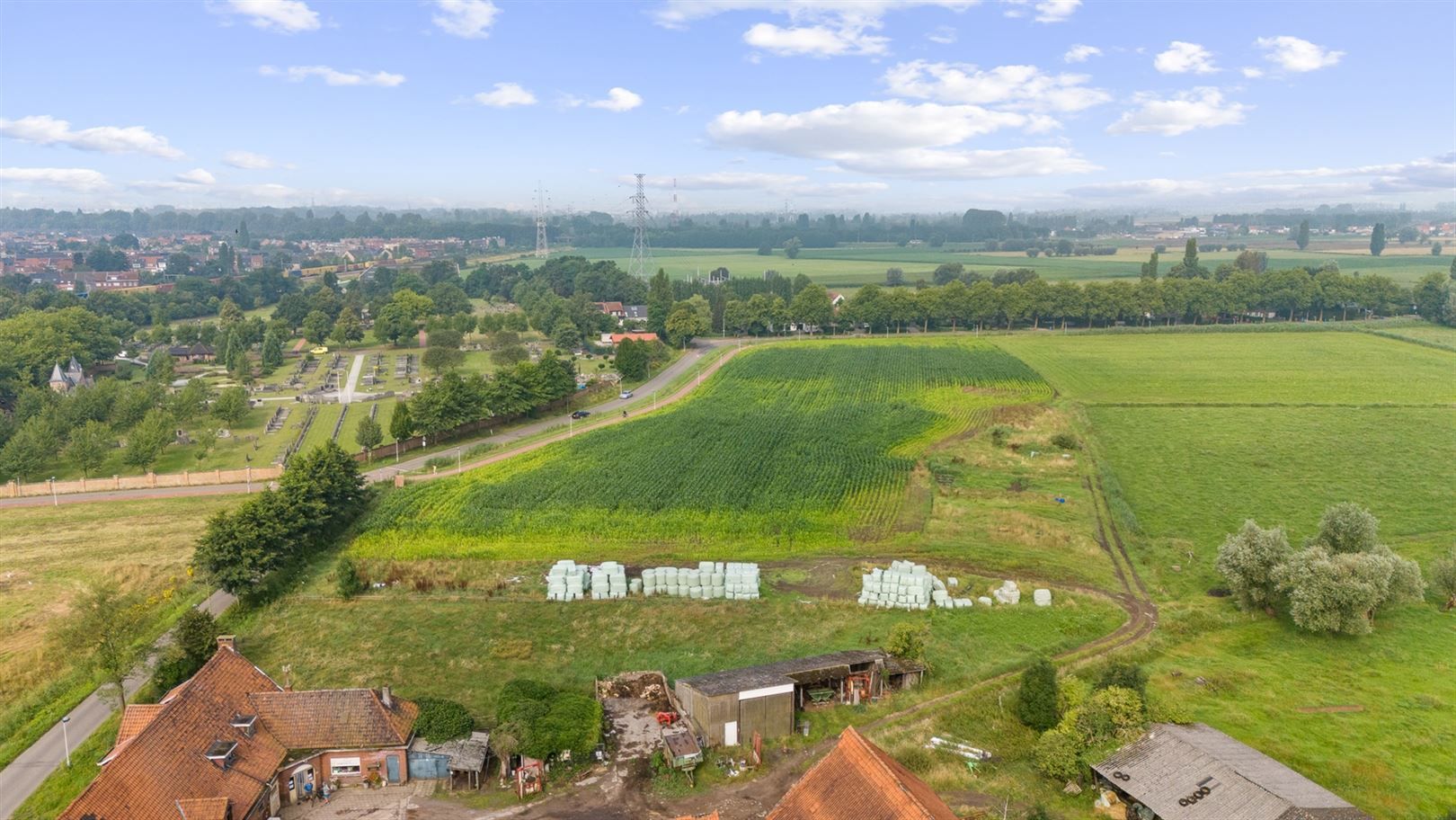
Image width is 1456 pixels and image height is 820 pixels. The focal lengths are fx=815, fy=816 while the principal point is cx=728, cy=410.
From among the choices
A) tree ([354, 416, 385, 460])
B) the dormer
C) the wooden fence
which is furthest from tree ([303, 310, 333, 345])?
the dormer

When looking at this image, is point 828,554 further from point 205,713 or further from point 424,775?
point 205,713

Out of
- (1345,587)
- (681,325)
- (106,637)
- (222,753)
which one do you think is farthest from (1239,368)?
(106,637)

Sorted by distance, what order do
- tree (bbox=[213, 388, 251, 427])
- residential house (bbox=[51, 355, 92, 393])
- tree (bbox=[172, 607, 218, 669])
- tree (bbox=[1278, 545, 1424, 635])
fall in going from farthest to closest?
residential house (bbox=[51, 355, 92, 393]) → tree (bbox=[213, 388, 251, 427]) → tree (bbox=[1278, 545, 1424, 635]) → tree (bbox=[172, 607, 218, 669])

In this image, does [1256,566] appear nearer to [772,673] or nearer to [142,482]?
[772,673]

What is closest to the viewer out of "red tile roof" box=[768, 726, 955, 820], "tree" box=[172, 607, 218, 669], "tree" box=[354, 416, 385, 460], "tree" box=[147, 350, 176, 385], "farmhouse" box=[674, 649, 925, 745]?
"red tile roof" box=[768, 726, 955, 820]

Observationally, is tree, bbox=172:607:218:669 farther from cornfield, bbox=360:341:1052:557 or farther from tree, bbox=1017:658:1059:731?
tree, bbox=1017:658:1059:731

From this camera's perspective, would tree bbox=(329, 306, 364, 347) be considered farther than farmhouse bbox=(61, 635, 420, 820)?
Yes

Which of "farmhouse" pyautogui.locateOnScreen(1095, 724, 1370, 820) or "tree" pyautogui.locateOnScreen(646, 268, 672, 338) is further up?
"tree" pyautogui.locateOnScreen(646, 268, 672, 338)
